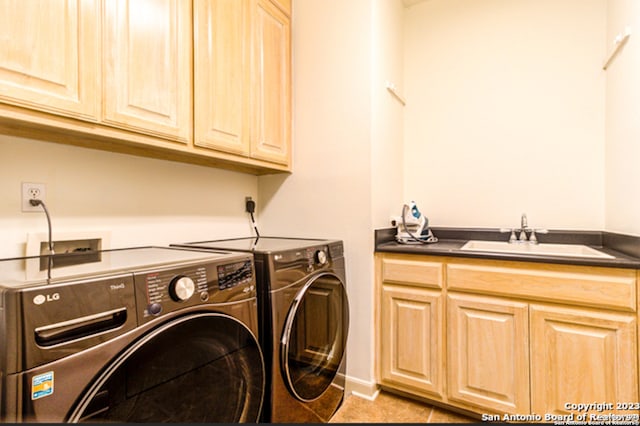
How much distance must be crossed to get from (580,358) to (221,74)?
6.48 feet

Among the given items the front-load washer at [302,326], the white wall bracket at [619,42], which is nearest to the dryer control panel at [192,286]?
the front-load washer at [302,326]

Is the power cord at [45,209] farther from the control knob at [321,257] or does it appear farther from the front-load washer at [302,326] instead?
the control knob at [321,257]

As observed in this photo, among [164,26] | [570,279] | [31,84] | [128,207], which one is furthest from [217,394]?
[570,279]

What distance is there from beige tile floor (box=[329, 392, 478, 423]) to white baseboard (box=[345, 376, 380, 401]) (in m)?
0.02

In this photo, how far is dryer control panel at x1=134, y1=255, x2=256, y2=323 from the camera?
31.5 inches

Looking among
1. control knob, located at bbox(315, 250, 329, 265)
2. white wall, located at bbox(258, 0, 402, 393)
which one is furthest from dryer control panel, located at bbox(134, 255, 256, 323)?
white wall, located at bbox(258, 0, 402, 393)

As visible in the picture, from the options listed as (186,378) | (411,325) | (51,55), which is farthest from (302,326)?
(51,55)

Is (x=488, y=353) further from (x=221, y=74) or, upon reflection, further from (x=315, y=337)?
(x=221, y=74)

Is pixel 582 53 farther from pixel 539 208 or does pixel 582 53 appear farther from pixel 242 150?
pixel 242 150

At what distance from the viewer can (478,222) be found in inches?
83.4

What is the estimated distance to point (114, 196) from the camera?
1.41 meters

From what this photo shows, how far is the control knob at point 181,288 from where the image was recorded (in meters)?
0.85

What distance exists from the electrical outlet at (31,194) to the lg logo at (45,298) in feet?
2.44

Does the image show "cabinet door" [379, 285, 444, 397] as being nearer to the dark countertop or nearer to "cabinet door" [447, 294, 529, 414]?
"cabinet door" [447, 294, 529, 414]
